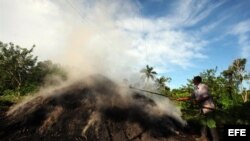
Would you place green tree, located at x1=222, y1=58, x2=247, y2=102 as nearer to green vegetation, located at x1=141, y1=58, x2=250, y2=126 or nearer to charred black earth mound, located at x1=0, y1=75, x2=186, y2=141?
green vegetation, located at x1=141, y1=58, x2=250, y2=126

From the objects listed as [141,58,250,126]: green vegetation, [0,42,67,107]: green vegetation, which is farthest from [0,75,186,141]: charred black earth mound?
[0,42,67,107]: green vegetation

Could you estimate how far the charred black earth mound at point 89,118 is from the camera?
1230 cm

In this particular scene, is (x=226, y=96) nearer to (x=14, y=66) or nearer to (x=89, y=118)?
(x=89, y=118)

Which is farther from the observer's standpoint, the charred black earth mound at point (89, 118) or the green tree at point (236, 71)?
the green tree at point (236, 71)

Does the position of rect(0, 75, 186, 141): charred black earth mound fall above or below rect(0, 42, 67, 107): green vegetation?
below

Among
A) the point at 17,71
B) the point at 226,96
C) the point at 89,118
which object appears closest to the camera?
the point at 89,118

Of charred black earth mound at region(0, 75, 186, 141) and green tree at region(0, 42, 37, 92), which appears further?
green tree at region(0, 42, 37, 92)

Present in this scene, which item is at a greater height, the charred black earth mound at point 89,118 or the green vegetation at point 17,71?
the green vegetation at point 17,71

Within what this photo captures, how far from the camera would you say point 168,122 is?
14.8 meters

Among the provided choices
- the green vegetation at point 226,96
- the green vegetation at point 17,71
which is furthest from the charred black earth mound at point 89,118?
the green vegetation at point 17,71

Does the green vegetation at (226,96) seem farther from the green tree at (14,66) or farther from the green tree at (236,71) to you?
the green tree at (14,66)

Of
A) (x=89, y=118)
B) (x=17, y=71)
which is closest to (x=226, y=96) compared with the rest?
(x=89, y=118)

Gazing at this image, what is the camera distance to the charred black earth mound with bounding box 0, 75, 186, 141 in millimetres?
12305

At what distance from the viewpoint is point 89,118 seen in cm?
1334
